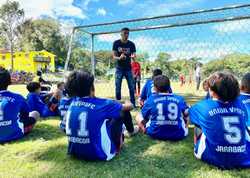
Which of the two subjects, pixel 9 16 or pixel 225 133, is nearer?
pixel 225 133

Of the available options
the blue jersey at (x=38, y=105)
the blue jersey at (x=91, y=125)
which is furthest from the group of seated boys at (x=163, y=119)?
the blue jersey at (x=38, y=105)

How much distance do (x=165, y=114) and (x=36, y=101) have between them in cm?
328

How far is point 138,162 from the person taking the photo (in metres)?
4.28

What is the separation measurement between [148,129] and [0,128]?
7.09ft

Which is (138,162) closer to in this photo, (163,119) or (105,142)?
(105,142)

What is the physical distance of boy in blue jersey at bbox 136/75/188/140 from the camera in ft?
16.1

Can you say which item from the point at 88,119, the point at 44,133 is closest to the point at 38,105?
the point at 44,133

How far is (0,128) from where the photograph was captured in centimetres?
504

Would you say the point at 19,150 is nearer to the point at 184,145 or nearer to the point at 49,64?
the point at 184,145

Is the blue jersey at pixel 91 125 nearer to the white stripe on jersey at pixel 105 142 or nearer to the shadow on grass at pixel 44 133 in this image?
the white stripe on jersey at pixel 105 142

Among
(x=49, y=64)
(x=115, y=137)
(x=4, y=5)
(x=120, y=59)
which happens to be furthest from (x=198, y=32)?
(x=49, y=64)

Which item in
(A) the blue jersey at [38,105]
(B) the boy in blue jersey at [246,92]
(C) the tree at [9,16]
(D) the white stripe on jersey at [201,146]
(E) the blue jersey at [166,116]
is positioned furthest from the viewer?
(C) the tree at [9,16]

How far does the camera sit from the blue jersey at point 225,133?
379 cm

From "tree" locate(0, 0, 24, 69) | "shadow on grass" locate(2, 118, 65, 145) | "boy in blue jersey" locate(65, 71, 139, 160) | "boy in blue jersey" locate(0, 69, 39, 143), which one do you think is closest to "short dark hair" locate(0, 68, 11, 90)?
"boy in blue jersey" locate(0, 69, 39, 143)
